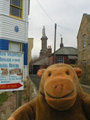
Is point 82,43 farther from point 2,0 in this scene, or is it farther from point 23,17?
point 2,0

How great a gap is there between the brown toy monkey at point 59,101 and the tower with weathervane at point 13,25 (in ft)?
19.0

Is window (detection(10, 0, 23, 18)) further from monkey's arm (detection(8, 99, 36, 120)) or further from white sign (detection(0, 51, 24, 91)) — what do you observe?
monkey's arm (detection(8, 99, 36, 120))

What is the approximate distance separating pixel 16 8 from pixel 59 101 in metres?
7.68

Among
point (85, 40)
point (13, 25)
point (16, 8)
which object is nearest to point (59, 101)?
point (13, 25)

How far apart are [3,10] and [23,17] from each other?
1389mm

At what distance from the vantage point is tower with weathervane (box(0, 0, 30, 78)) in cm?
700

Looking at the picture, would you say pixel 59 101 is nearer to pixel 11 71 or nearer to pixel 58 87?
pixel 58 87

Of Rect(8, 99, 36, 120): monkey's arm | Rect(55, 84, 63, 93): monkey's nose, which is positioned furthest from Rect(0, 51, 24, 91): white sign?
Rect(55, 84, 63, 93): monkey's nose

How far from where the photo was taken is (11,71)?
10.5 feet

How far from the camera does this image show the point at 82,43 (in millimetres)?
14430

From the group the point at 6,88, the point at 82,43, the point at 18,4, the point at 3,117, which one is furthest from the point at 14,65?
the point at 82,43

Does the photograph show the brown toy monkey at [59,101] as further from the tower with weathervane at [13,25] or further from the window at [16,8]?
the window at [16,8]

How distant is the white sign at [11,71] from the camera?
122 inches

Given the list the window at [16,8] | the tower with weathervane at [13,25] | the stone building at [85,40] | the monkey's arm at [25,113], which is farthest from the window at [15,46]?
the stone building at [85,40]
